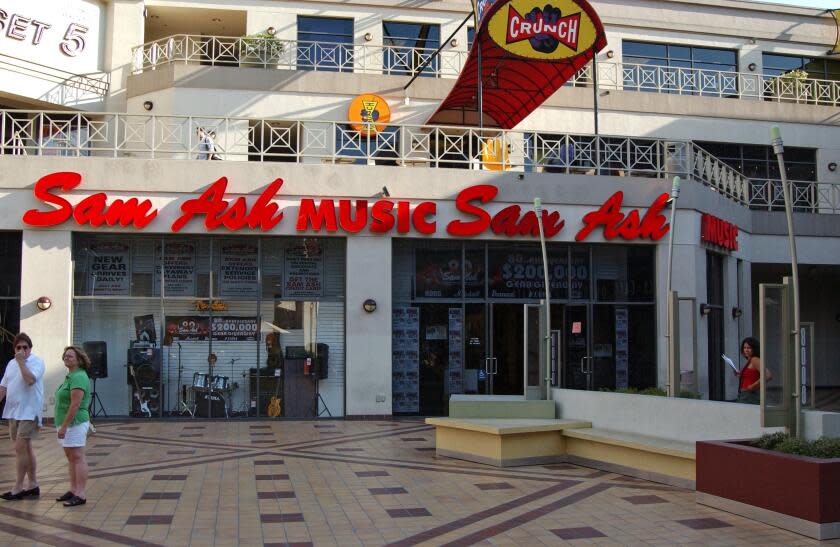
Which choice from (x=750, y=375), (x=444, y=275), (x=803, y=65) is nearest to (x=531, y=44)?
(x=444, y=275)

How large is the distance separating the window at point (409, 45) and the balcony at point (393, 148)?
206cm

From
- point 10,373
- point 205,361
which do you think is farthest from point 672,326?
point 205,361

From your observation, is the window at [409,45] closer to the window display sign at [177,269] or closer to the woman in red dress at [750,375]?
the window display sign at [177,269]

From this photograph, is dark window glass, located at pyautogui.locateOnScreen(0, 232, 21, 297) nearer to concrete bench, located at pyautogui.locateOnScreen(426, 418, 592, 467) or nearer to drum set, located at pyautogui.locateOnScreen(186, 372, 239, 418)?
drum set, located at pyautogui.locateOnScreen(186, 372, 239, 418)

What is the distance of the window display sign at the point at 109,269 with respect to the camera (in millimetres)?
16469

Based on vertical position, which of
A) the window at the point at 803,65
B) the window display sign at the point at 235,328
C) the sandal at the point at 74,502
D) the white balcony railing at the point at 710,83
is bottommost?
the sandal at the point at 74,502

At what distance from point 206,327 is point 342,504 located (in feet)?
Answer: 27.6

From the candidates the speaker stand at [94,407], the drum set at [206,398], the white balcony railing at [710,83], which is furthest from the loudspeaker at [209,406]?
the white balcony railing at [710,83]

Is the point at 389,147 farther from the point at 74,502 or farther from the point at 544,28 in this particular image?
the point at 74,502

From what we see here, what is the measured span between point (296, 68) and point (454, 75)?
422 centimetres

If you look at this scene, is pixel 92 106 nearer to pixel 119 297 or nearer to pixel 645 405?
pixel 119 297

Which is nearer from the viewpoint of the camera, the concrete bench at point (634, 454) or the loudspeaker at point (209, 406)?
the concrete bench at point (634, 454)

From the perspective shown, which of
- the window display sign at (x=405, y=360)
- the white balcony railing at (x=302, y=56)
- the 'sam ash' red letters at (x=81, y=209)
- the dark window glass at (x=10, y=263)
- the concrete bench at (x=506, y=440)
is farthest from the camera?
the white balcony railing at (x=302, y=56)

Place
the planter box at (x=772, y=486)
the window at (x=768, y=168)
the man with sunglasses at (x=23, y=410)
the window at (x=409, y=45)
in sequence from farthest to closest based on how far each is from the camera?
the window at (x=768, y=168) → the window at (x=409, y=45) → the man with sunglasses at (x=23, y=410) → the planter box at (x=772, y=486)
